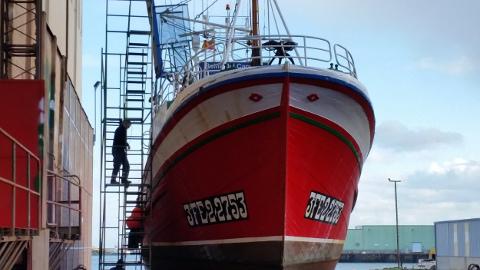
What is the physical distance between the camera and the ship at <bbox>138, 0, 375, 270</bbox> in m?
A: 11.2

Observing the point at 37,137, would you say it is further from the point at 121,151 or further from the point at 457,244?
the point at 457,244

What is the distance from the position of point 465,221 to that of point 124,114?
71.5 ft

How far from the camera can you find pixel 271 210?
11.2 meters

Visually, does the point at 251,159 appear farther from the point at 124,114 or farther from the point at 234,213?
the point at 124,114

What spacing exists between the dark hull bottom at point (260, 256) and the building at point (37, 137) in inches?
81.1

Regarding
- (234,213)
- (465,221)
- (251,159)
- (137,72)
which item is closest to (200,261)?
(234,213)

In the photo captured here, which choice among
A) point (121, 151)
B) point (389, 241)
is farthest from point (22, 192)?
point (389, 241)

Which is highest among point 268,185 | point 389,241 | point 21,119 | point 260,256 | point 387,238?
point 21,119

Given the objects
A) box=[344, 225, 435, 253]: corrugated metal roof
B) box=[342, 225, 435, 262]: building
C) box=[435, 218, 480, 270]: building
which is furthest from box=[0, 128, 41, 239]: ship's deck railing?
box=[344, 225, 435, 253]: corrugated metal roof

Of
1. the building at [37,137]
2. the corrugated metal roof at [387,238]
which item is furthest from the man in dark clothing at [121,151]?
the corrugated metal roof at [387,238]

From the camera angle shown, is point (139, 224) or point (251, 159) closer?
point (251, 159)

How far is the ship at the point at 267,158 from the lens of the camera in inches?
443

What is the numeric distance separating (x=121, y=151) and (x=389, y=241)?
10468 cm

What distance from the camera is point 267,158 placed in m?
11.3
